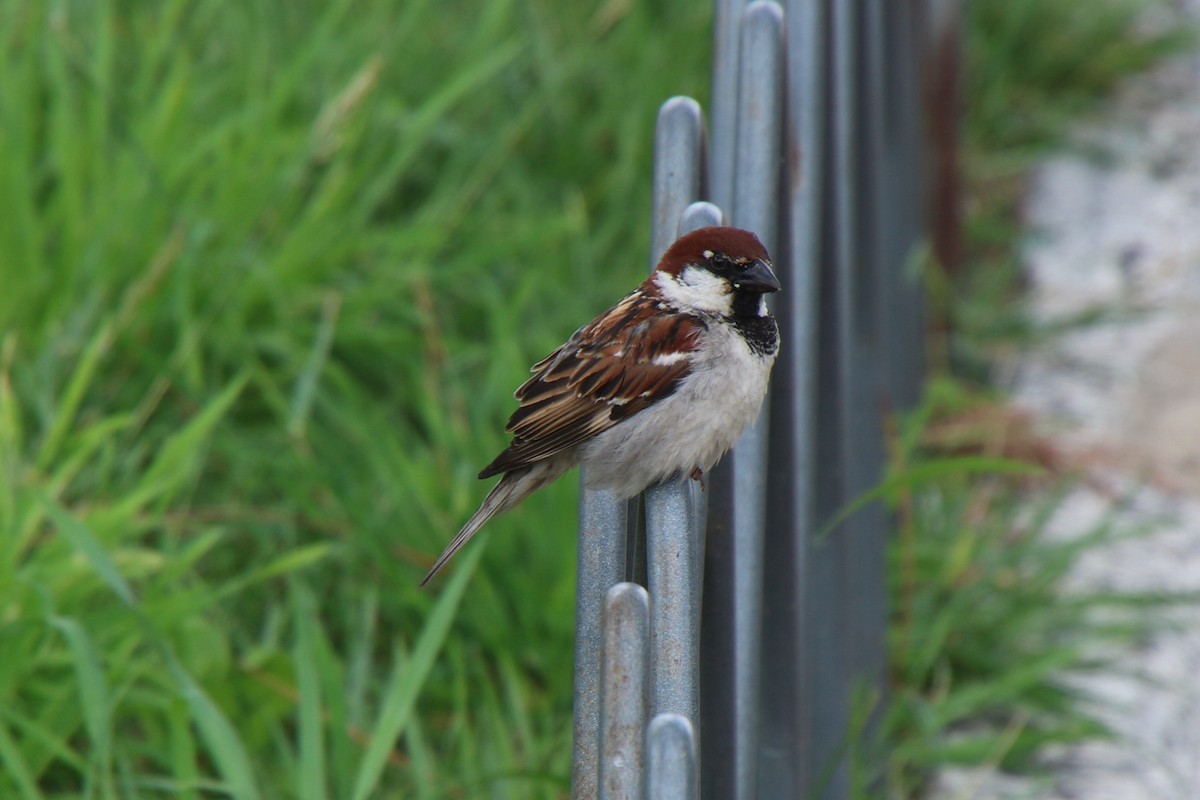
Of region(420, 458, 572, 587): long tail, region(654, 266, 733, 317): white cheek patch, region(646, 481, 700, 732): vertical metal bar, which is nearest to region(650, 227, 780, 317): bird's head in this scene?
region(654, 266, 733, 317): white cheek patch

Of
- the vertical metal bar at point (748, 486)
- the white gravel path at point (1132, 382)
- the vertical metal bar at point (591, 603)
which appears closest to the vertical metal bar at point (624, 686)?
the vertical metal bar at point (591, 603)

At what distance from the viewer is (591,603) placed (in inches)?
54.5

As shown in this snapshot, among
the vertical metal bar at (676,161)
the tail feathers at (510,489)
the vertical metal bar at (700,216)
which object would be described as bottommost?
the tail feathers at (510,489)

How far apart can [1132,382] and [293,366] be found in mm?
2293

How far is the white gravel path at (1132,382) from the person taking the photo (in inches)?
115

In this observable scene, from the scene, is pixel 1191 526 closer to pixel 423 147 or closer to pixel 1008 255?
pixel 1008 255

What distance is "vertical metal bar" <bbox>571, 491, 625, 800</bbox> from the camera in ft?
4.50

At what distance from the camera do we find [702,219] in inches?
60.9

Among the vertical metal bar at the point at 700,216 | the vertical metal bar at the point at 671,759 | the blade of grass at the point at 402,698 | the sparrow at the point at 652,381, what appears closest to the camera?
the vertical metal bar at the point at 671,759

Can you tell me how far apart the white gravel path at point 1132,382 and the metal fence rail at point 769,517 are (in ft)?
1.76

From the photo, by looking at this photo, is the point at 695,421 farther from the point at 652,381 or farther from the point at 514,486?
the point at 514,486

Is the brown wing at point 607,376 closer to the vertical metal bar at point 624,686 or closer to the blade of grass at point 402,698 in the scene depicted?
the blade of grass at point 402,698

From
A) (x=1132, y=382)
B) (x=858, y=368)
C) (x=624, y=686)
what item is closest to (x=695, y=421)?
(x=624, y=686)

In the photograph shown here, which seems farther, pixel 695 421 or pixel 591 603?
pixel 695 421
